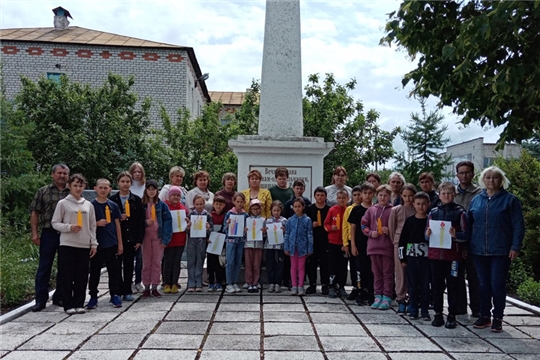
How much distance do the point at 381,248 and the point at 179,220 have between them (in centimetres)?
266

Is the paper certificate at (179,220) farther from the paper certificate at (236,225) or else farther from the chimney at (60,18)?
the chimney at (60,18)

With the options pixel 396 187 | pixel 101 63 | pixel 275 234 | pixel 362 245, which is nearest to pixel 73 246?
pixel 275 234

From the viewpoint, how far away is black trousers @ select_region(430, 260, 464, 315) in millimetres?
5578

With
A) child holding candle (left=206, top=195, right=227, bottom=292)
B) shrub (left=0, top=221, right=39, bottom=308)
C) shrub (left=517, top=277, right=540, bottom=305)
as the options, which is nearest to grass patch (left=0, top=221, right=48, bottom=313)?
shrub (left=0, top=221, right=39, bottom=308)

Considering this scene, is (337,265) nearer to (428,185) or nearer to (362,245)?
(362,245)

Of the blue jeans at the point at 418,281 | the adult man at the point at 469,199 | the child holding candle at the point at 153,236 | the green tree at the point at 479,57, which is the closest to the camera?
the green tree at the point at 479,57

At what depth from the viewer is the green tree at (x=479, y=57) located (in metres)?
4.86

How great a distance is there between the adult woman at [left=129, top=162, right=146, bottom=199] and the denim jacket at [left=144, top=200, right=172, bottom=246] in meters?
0.45

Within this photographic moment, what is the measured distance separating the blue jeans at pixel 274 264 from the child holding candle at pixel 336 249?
68cm

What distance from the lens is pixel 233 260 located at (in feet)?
23.7

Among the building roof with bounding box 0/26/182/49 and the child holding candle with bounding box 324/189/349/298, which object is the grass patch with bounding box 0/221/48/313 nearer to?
the child holding candle with bounding box 324/189/349/298

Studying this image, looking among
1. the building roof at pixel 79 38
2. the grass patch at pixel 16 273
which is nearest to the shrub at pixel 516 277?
the grass patch at pixel 16 273

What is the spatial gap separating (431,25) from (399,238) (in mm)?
2511

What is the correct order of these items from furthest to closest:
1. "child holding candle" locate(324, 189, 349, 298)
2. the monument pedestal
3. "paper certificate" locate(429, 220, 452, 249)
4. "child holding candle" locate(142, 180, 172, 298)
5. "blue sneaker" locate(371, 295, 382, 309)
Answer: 1. the monument pedestal
2. "child holding candle" locate(324, 189, 349, 298)
3. "child holding candle" locate(142, 180, 172, 298)
4. "blue sneaker" locate(371, 295, 382, 309)
5. "paper certificate" locate(429, 220, 452, 249)
